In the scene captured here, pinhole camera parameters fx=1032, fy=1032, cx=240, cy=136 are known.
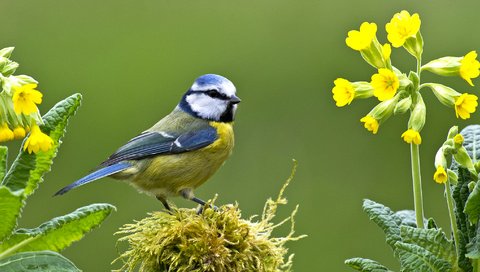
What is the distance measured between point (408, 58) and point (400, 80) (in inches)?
244

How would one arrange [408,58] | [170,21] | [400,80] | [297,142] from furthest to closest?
1. [170,21]
2. [408,58]
3. [297,142]
4. [400,80]

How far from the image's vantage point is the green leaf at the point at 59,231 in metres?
2.36

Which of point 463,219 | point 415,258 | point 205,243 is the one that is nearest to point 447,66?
point 463,219

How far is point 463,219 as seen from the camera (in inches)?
99.3

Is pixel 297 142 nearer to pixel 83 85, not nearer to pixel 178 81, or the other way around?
pixel 178 81

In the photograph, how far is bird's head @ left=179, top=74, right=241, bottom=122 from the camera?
4008mm

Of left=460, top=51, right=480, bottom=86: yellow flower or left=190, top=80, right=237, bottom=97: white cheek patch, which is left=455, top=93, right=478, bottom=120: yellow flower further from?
left=190, top=80, right=237, bottom=97: white cheek patch

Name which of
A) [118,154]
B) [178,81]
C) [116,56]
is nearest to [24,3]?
[116,56]

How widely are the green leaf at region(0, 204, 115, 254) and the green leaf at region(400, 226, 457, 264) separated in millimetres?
702

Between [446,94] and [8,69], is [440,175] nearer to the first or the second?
[446,94]

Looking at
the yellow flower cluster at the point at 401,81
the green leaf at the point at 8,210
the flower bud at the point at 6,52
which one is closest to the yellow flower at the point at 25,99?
the flower bud at the point at 6,52

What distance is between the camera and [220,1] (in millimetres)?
10141

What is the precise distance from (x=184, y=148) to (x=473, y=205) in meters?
1.73

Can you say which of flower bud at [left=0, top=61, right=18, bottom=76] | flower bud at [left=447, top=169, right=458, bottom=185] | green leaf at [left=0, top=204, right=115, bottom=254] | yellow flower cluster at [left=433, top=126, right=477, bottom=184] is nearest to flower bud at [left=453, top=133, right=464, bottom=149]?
yellow flower cluster at [left=433, top=126, right=477, bottom=184]
